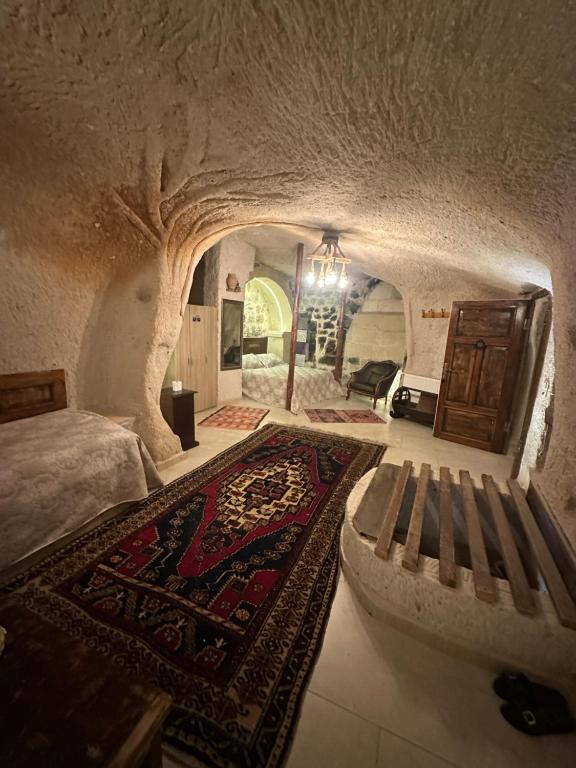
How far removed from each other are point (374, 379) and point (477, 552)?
5.36 m

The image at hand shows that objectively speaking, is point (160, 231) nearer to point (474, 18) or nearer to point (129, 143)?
point (129, 143)

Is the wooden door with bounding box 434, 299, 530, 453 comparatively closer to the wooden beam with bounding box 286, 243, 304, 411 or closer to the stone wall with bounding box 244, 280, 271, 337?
the wooden beam with bounding box 286, 243, 304, 411

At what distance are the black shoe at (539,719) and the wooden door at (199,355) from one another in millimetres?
4895

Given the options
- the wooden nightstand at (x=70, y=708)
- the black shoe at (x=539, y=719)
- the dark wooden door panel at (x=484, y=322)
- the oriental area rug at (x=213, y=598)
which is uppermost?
the dark wooden door panel at (x=484, y=322)

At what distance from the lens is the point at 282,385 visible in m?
6.21

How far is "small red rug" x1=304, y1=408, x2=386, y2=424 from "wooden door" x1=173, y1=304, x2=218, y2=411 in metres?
1.98

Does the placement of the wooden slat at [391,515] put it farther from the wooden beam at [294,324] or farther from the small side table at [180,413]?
the wooden beam at [294,324]

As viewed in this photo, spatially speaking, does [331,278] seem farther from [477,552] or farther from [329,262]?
[477,552]

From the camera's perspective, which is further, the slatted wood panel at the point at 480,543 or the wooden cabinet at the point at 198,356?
the wooden cabinet at the point at 198,356

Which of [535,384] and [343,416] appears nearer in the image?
[535,384]

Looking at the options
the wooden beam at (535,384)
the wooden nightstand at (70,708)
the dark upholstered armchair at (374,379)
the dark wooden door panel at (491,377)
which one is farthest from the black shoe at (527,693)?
the dark upholstered armchair at (374,379)

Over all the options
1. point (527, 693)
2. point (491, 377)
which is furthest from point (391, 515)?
point (491, 377)

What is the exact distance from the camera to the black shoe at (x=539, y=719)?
3.98ft

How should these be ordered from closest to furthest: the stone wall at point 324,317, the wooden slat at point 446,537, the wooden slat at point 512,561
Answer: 1. the wooden slat at point 512,561
2. the wooden slat at point 446,537
3. the stone wall at point 324,317
